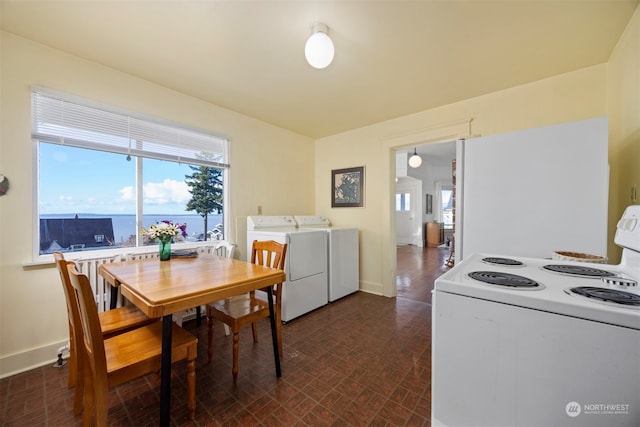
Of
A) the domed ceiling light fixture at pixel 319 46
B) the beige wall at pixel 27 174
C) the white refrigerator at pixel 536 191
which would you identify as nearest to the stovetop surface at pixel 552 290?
the white refrigerator at pixel 536 191

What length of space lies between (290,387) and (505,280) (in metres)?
1.50

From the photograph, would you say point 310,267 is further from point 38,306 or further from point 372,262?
point 38,306

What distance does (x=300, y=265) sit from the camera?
275 cm

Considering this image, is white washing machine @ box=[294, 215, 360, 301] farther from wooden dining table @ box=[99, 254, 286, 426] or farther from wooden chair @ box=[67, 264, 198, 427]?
wooden chair @ box=[67, 264, 198, 427]

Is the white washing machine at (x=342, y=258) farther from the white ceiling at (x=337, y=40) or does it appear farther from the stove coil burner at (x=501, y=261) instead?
the stove coil burner at (x=501, y=261)

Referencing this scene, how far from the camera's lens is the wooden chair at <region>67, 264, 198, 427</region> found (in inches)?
42.2

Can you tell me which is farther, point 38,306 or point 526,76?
point 526,76

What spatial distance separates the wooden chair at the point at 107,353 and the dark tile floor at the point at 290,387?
238 mm

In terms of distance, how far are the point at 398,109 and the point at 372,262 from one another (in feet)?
6.93

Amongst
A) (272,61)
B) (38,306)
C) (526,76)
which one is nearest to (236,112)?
(272,61)

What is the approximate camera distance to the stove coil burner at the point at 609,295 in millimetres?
615

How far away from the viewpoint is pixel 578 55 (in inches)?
77.9

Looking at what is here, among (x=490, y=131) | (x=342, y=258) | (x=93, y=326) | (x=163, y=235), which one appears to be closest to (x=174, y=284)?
(x=93, y=326)

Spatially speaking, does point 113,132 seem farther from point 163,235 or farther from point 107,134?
point 163,235
